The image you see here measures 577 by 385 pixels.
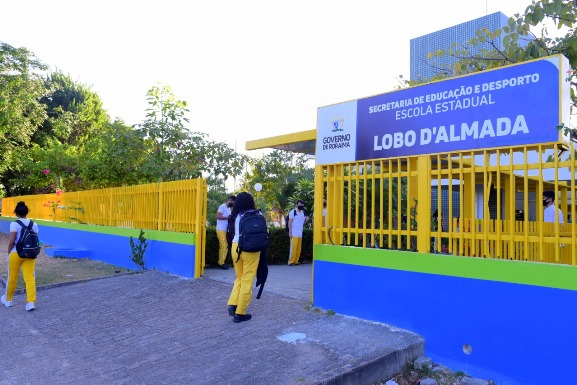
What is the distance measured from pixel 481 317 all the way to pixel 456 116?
83.2 inches

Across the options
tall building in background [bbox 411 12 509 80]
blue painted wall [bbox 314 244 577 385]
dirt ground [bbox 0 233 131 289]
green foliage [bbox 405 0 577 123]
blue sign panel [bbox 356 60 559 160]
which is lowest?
→ dirt ground [bbox 0 233 131 289]

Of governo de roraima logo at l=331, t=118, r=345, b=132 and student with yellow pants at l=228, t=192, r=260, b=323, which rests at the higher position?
governo de roraima logo at l=331, t=118, r=345, b=132

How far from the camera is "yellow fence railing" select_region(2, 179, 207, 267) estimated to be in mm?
8469

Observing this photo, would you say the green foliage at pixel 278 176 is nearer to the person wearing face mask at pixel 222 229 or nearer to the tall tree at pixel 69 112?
the person wearing face mask at pixel 222 229

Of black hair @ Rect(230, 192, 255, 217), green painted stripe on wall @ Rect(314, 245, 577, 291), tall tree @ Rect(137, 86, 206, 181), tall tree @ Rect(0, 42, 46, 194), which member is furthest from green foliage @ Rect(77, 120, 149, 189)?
green painted stripe on wall @ Rect(314, 245, 577, 291)

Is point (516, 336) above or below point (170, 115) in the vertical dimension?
below

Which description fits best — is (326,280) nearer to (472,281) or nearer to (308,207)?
(472,281)

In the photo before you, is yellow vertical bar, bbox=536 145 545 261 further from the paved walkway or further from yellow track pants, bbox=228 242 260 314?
yellow track pants, bbox=228 242 260 314

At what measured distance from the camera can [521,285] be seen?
168 inches

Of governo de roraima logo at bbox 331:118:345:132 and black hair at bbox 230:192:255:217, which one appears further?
governo de roraima logo at bbox 331:118:345:132

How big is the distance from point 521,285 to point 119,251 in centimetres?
936

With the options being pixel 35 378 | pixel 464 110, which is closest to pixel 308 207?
pixel 464 110

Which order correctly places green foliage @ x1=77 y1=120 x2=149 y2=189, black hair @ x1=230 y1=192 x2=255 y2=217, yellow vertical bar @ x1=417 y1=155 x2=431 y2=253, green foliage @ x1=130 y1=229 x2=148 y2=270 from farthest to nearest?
green foliage @ x1=77 y1=120 x2=149 y2=189 → green foliage @ x1=130 y1=229 x2=148 y2=270 → black hair @ x1=230 y1=192 x2=255 y2=217 → yellow vertical bar @ x1=417 y1=155 x2=431 y2=253

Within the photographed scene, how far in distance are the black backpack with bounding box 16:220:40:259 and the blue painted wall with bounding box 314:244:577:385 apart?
4.85 m
